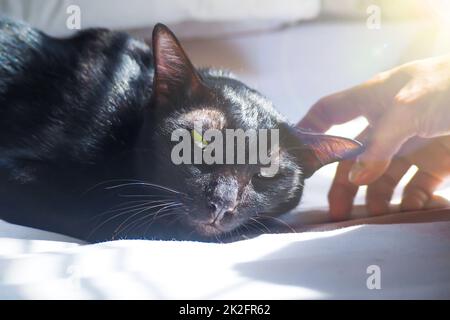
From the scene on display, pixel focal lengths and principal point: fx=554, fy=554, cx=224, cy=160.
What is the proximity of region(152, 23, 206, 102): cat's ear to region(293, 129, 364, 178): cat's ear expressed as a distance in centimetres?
16

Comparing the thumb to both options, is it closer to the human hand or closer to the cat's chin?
the human hand

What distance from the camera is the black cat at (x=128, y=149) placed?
699 mm

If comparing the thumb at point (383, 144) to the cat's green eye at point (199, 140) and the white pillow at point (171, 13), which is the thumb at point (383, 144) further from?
the white pillow at point (171, 13)

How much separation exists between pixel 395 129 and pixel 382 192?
115 mm

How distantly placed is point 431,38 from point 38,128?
603mm

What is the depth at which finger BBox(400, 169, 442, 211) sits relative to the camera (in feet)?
2.56

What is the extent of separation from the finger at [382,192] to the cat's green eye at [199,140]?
0.26 meters

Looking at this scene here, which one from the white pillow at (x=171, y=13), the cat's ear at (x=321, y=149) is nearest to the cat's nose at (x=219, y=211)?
the cat's ear at (x=321, y=149)

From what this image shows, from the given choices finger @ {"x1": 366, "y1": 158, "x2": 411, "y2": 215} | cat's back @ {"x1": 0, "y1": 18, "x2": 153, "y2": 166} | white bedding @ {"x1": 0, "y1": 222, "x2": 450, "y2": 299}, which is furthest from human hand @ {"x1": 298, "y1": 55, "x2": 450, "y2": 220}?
cat's back @ {"x1": 0, "y1": 18, "x2": 153, "y2": 166}

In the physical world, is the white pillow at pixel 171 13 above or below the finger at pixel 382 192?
above

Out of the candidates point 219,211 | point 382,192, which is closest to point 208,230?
point 219,211

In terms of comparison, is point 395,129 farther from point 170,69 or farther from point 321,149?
point 170,69

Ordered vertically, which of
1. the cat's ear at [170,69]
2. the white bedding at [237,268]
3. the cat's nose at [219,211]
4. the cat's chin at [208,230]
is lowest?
the white bedding at [237,268]
